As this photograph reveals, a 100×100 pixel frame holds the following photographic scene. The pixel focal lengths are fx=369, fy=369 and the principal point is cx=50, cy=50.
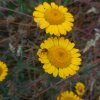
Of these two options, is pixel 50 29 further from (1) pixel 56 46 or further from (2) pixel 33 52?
(2) pixel 33 52

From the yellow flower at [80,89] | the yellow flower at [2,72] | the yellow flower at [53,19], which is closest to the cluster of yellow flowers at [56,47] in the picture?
the yellow flower at [53,19]

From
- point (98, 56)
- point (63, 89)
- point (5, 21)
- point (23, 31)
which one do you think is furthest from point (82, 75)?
point (5, 21)

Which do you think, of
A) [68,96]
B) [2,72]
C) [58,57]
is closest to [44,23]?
[58,57]

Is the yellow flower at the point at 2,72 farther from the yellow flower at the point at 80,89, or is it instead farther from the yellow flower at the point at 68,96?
the yellow flower at the point at 80,89

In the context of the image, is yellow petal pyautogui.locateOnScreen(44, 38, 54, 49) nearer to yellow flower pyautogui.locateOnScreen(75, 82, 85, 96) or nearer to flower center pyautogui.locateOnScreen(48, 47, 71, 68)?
flower center pyautogui.locateOnScreen(48, 47, 71, 68)

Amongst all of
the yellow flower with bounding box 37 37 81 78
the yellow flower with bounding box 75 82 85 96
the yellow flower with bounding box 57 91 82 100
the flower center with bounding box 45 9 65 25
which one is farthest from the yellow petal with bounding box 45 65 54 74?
the yellow flower with bounding box 75 82 85 96

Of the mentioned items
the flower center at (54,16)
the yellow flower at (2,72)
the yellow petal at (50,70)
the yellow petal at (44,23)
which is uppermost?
the flower center at (54,16)

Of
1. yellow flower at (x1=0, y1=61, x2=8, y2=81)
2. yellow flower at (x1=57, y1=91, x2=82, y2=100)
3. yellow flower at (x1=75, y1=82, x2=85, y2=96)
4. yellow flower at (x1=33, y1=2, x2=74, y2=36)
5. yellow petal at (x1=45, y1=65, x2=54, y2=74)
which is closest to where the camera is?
yellow petal at (x1=45, y1=65, x2=54, y2=74)
